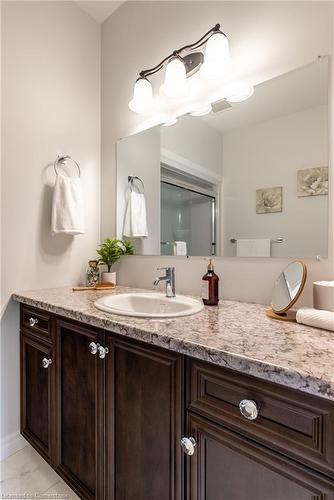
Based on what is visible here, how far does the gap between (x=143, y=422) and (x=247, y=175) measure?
108 cm

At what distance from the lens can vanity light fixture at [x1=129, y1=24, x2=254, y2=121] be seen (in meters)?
1.28

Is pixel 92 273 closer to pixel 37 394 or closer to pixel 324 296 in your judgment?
pixel 37 394

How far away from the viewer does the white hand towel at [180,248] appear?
4.96 feet

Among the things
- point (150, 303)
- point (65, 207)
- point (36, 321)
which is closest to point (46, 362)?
point (36, 321)

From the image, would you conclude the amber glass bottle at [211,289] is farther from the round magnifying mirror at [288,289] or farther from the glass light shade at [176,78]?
the glass light shade at [176,78]

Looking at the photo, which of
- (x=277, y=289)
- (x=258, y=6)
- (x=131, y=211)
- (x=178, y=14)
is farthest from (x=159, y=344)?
(x=178, y=14)

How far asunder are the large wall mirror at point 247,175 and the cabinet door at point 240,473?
2.43 ft

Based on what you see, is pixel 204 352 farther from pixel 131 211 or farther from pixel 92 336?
pixel 131 211

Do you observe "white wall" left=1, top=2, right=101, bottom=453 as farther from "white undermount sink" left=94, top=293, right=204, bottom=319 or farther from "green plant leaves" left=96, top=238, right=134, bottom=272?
"white undermount sink" left=94, top=293, right=204, bottom=319

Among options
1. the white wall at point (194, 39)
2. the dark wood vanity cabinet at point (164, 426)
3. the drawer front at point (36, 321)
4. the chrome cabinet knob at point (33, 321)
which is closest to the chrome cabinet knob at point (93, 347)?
the dark wood vanity cabinet at point (164, 426)

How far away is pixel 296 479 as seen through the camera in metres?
0.59

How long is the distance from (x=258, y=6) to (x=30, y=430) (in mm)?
2369

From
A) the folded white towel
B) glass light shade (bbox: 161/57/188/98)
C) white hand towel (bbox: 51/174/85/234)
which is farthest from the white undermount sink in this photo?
glass light shade (bbox: 161/57/188/98)

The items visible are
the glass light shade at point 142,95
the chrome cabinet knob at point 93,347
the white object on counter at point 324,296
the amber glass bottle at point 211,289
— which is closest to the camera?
the white object on counter at point 324,296
